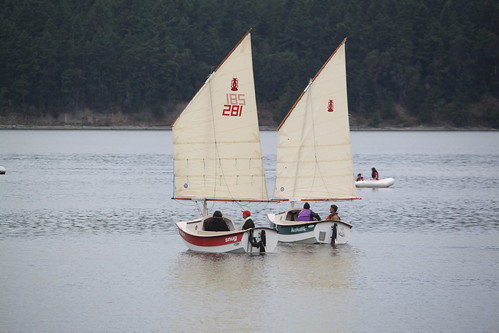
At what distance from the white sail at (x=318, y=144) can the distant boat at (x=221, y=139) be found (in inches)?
181

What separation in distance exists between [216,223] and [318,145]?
35.9 ft

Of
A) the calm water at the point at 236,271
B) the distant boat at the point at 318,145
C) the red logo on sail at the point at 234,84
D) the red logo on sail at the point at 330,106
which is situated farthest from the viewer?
the red logo on sail at the point at 330,106

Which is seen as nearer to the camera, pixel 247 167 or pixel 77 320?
pixel 77 320

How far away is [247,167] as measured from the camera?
161 feet

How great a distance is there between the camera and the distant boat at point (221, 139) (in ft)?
160

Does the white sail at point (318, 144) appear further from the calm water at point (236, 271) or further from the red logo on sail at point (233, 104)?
the red logo on sail at point (233, 104)

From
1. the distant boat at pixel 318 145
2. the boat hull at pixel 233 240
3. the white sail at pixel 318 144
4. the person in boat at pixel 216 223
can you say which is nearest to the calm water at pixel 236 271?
the boat hull at pixel 233 240

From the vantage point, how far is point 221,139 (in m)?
48.8

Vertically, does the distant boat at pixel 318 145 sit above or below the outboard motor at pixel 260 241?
above

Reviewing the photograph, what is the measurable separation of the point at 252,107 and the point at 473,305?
1739cm

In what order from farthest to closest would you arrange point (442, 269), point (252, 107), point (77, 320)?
point (252, 107) → point (442, 269) → point (77, 320)

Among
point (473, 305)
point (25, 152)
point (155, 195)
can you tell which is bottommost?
point (473, 305)

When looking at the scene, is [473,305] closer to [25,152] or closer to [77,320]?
[77,320]

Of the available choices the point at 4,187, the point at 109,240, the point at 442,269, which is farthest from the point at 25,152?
the point at 442,269
